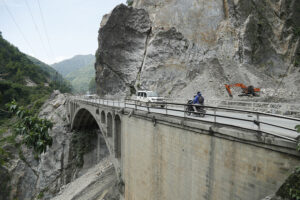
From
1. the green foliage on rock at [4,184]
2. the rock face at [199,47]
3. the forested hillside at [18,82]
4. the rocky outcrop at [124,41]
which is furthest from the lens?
the forested hillside at [18,82]

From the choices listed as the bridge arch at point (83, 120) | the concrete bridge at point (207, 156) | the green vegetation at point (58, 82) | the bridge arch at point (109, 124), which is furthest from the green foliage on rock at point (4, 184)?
the green vegetation at point (58, 82)

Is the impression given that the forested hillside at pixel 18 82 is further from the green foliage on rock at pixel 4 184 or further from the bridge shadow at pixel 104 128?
the green foliage on rock at pixel 4 184

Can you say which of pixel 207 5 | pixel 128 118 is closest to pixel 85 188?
pixel 128 118

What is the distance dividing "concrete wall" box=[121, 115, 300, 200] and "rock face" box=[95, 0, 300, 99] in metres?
18.1

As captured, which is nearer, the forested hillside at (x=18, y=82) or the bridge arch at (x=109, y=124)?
the bridge arch at (x=109, y=124)

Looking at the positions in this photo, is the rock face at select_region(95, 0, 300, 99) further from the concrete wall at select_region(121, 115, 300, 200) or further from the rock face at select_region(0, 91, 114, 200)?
the concrete wall at select_region(121, 115, 300, 200)

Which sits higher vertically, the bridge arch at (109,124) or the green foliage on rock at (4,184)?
the bridge arch at (109,124)

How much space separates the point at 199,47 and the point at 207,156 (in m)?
27.9

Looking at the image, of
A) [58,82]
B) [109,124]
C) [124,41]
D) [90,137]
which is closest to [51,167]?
[90,137]

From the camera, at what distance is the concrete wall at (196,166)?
349 cm

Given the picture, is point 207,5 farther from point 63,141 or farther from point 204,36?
point 63,141

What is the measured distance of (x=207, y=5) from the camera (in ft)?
97.5

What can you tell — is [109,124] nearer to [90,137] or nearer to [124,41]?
[90,137]

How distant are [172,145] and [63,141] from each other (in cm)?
2802
